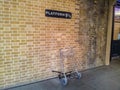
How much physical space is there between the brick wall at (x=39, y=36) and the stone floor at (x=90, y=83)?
259 millimetres

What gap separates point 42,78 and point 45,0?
206cm

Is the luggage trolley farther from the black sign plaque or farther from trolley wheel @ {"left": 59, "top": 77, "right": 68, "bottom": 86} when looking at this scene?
the black sign plaque

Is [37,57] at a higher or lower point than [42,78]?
higher

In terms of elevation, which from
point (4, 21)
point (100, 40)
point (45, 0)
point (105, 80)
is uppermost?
point (45, 0)

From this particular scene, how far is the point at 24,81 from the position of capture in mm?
3736

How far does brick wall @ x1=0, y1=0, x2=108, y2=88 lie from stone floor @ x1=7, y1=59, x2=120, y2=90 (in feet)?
0.85

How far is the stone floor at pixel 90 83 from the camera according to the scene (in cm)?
361

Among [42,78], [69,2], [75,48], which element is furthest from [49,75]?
[69,2]

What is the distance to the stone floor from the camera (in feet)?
11.9

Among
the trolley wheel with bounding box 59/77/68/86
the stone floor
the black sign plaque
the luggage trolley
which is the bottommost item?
the stone floor

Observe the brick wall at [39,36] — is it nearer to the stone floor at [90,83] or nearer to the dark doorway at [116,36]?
the stone floor at [90,83]

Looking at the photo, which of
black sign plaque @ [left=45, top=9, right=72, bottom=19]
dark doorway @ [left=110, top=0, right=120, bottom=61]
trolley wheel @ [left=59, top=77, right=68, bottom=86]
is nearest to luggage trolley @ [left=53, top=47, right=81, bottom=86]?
trolley wheel @ [left=59, top=77, right=68, bottom=86]

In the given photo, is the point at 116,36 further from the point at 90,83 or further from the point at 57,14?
the point at 57,14

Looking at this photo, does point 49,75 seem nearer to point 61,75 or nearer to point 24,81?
point 61,75
